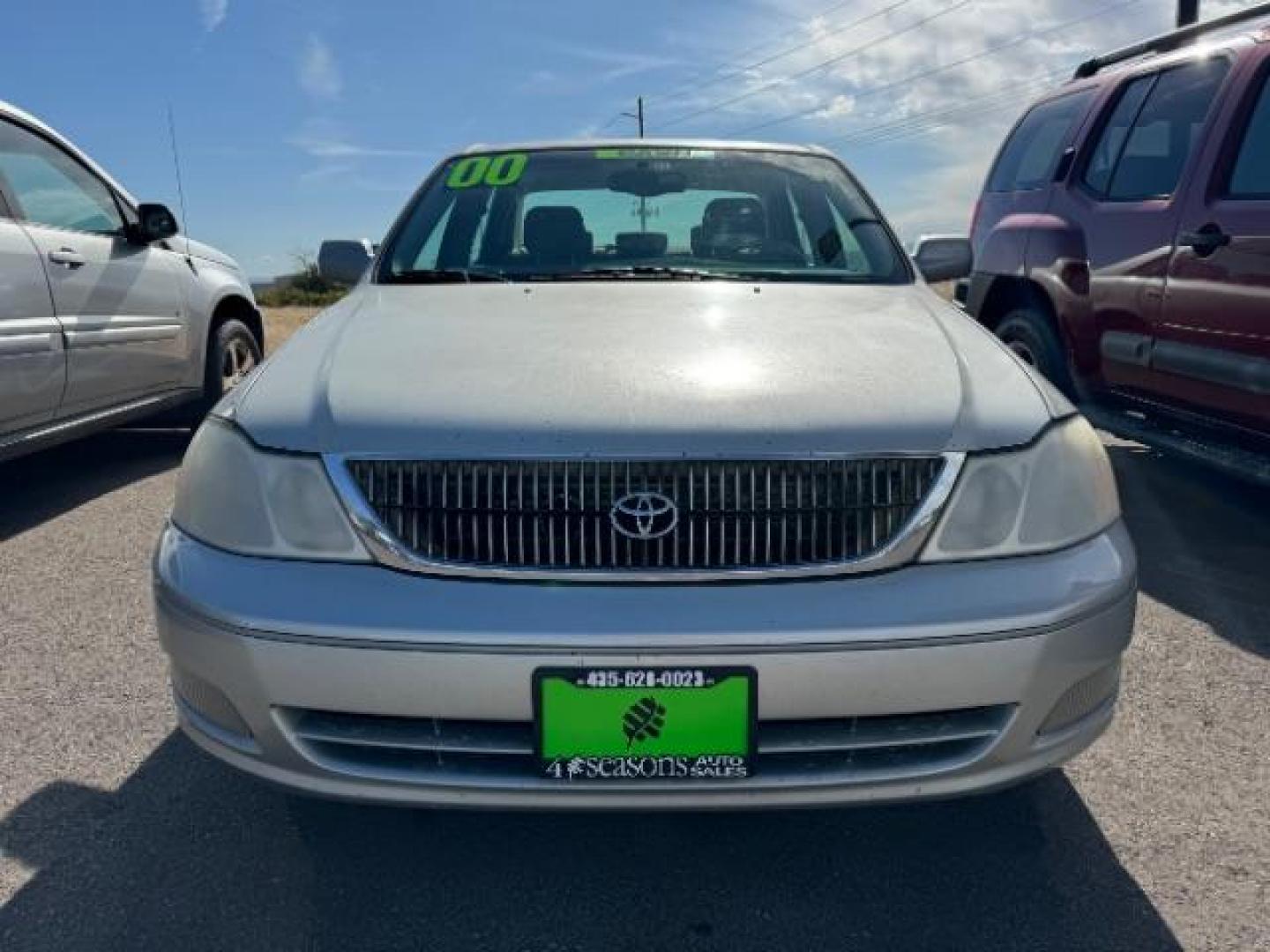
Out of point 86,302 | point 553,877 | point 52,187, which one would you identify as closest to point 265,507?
point 553,877

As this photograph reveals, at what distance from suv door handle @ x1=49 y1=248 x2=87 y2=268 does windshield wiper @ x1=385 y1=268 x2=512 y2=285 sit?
230 centimetres

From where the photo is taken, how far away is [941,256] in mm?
3619

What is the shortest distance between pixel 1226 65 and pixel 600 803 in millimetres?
4015

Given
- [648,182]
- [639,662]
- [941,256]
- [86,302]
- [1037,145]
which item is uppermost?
[1037,145]

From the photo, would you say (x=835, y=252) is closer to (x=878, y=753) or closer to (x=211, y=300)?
(x=878, y=753)

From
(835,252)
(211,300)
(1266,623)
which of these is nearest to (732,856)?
(835,252)

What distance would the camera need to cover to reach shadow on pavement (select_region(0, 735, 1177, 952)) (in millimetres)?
1953

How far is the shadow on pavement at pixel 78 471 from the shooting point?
489 cm

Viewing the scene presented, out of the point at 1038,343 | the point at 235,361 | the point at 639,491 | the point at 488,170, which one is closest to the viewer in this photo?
the point at 639,491

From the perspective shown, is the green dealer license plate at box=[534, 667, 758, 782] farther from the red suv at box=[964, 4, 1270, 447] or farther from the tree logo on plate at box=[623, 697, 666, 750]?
the red suv at box=[964, 4, 1270, 447]

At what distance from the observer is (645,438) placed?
1861 millimetres

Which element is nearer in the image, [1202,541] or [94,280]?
[1202,541]

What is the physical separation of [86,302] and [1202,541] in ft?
15.8

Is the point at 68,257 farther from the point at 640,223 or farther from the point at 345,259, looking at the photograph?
the point at 640,223
